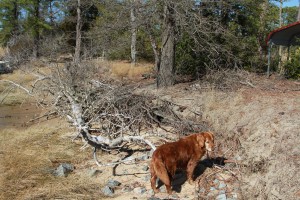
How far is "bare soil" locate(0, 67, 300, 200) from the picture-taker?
5723 millimetres

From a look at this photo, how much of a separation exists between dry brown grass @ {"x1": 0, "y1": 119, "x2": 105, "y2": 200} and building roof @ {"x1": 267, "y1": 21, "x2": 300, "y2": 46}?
8967 mm

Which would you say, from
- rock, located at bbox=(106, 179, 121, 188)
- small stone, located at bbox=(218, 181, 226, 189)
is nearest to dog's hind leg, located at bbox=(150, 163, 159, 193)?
rock, located at bbox=(106, 179, 121, 188)

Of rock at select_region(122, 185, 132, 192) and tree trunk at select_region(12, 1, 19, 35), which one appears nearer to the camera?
rock at select_region(122, 185, 132, 192)

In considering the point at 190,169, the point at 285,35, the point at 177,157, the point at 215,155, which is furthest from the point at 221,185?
the point at 285,35

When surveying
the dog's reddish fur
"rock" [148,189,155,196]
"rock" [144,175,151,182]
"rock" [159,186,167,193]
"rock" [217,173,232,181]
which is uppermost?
the dog's reddish fur

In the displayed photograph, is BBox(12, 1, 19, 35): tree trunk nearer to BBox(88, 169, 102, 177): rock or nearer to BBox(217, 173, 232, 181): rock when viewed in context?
BBox(88, 169, 102, 177): rock

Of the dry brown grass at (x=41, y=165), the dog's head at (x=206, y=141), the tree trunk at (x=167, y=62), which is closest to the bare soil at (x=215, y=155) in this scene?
the dry brown grass at (x=41, y=165)

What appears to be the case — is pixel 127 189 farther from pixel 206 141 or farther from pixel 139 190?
pixel 206 141

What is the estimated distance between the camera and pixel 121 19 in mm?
13625

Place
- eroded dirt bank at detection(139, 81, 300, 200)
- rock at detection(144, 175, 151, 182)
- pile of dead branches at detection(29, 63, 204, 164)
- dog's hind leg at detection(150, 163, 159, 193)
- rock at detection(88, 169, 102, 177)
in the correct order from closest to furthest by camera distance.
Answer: eroded dirt bank at detection(139, 81, 300, 200) → dog's hind leg at detection(150, 163, 159, 193) → rock at detection(144, 175, 151, 182) → rock at detection(88, 169, 102, 177) → pile of dead branches at detection(29, 63, 204, 164)

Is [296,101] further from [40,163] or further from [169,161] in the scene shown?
[40,163]

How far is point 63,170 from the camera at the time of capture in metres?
7.10

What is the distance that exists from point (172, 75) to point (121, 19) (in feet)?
9.36

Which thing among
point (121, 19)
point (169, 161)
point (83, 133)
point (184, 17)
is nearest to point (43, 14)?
point (121, 19)
